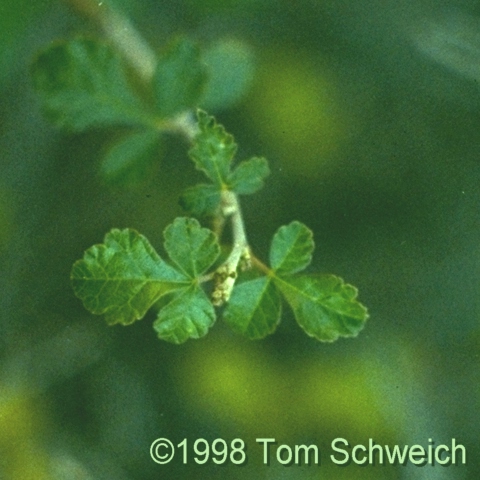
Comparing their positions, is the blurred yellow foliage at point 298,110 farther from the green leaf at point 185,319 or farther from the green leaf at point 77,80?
the green leaf at point 185,319

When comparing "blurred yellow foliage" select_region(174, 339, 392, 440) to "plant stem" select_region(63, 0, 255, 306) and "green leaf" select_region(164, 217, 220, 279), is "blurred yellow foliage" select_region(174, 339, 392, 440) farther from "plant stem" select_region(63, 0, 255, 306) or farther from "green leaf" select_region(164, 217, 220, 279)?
"green leaf" select_region(164, 217, 220, 279)

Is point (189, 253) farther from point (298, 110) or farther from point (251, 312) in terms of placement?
point (298, 110)

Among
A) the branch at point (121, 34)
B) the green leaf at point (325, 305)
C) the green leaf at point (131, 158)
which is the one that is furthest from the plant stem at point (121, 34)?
the green leaf at point (325, 305)

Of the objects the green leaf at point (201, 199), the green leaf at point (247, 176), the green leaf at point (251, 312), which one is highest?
the green leaf at point (201, 199)

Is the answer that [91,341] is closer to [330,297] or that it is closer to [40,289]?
[40,289]

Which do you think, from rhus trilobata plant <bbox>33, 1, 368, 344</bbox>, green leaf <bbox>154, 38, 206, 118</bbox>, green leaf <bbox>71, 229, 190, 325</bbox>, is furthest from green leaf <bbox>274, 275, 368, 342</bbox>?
green leaf <bbox>154, 38, 206, 118</bbox>

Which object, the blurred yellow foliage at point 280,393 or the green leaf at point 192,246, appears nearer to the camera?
the green leaf at point 192,246
